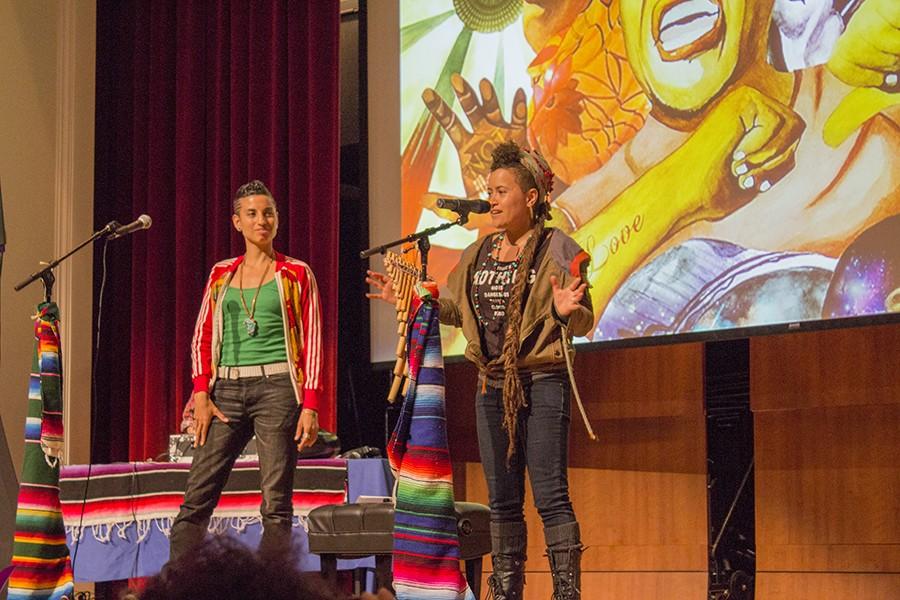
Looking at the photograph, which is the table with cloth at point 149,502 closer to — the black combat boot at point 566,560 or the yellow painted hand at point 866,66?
the black combat boot at point 566,560

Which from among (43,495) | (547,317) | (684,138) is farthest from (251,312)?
(684,138)

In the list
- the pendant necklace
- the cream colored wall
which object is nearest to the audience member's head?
the pendant necklace

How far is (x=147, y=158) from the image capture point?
6.17 meters

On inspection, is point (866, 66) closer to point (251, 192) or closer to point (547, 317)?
point (547, 317)

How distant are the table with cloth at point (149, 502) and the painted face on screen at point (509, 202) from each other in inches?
63.6

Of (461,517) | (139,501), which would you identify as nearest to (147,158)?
(139,501)

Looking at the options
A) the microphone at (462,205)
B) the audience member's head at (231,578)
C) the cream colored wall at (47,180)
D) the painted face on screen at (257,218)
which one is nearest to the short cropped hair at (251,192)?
the painted face on screen at (257,218)

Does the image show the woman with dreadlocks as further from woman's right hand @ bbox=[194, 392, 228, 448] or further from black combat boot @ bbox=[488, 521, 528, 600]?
woman's right hand @ bbox=[194, 392, 228, 448]

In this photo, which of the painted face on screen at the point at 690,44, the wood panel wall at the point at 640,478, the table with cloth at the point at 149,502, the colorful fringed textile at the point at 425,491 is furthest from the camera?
the wood panel wall at the point at 640,478

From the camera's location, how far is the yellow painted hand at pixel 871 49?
3.87m

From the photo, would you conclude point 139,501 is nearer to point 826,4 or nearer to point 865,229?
point 865,229

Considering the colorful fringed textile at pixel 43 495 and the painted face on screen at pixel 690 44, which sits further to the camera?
the painted face on screen at pixel 690 44

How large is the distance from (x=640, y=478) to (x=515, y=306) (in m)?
1.79

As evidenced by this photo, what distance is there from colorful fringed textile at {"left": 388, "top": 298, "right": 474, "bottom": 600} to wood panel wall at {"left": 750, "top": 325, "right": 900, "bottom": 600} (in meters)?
1.86
